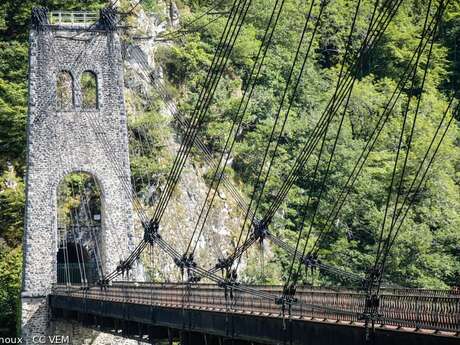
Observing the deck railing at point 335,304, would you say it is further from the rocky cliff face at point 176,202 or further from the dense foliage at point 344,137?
the dense foliage at point 344,137

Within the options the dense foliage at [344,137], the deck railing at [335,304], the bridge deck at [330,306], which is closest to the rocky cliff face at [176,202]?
the dense foliage at [344,137]

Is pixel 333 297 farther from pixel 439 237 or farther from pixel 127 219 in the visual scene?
pixel 439 237

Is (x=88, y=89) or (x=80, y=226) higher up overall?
(x=88, y=89)

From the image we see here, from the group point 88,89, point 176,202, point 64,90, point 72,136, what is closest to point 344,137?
point 176,202

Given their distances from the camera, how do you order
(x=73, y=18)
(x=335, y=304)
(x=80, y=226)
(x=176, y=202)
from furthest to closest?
(x=176, y=202) < (x=80, y=226) < (x=73, y=18) < (x=335, y=304)

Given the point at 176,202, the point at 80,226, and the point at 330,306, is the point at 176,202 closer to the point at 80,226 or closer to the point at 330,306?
the point at 80,226

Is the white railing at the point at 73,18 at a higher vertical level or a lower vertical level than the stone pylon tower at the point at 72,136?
higher

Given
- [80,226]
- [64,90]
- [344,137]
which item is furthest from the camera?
[344,137]

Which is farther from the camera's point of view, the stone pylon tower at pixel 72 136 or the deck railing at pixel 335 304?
the stone pylon tower at pixel 72 136
